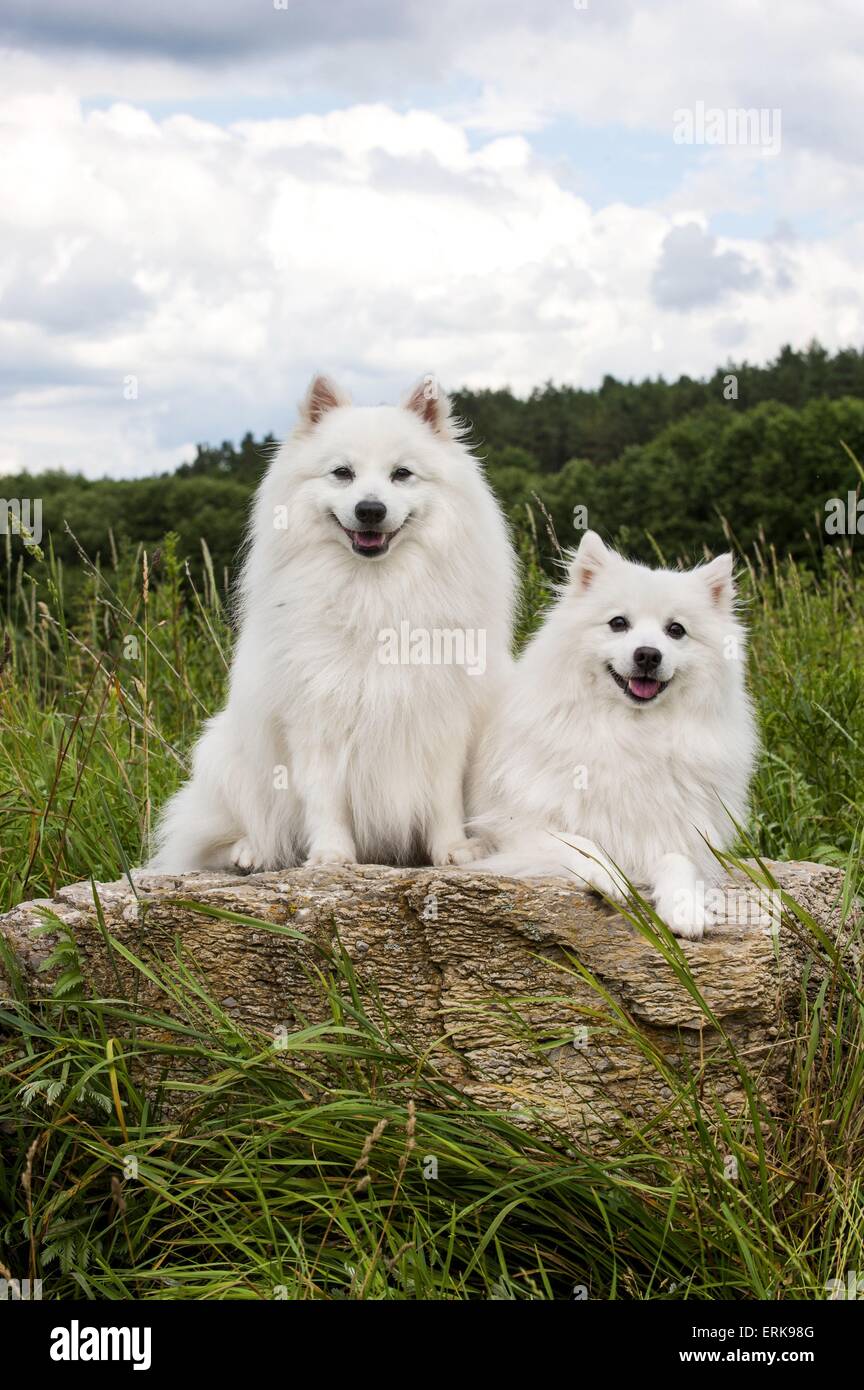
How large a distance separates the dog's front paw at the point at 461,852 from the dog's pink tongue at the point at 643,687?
0.76 meters

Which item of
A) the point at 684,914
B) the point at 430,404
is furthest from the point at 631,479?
the point at 684,914

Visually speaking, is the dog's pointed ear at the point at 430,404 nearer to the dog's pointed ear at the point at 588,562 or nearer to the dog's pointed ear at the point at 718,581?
the dog's pointed ear at the point at 588,562

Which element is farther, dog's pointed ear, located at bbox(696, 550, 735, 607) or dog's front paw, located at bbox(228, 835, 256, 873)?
dog's front paw, located at bbox(228, 835, 256, 873)

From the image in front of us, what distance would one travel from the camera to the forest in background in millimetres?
31141

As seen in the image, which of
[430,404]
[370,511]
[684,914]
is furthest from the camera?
[430,404]

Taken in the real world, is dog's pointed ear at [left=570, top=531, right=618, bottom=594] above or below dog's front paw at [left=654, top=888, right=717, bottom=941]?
above

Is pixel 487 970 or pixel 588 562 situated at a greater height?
pixel 588 562

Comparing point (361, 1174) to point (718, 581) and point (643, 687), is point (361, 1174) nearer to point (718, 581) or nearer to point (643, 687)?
point (643, 687)

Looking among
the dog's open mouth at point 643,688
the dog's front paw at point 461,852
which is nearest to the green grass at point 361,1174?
the dog's front paw at point 461,852

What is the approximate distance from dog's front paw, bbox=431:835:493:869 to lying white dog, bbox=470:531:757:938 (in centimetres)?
5

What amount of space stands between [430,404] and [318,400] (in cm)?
41

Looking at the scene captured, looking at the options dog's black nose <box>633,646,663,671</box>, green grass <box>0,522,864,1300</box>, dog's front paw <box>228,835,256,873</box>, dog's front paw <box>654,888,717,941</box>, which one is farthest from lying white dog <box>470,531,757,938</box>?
dog's front paw <box>228,835,256,873</box>

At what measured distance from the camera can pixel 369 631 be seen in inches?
163

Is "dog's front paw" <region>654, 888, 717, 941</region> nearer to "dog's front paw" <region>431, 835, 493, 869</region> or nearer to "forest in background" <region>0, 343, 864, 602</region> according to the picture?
"dog's front paw" <region>431, 835, 493, 869</region>
